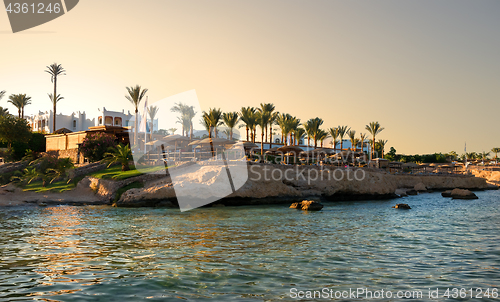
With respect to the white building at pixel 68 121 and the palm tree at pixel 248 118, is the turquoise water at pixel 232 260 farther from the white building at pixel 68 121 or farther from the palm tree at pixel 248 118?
the white building at pixel 68 121

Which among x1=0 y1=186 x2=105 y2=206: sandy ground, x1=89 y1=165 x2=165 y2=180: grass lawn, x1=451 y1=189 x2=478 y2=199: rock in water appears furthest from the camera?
x1=451 y1=189 x2=478 y2=199: rock in water

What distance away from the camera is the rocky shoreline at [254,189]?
28.9 m

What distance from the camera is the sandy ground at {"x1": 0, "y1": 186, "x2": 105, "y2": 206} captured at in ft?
93.1

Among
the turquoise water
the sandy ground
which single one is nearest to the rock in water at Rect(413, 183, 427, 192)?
the turquoise water

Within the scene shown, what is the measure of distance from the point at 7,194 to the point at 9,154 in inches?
806

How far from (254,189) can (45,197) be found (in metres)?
18.0

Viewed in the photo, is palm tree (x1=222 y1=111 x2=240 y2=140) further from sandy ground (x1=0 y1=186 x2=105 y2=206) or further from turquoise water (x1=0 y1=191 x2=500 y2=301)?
turquoise water (x1=0 y1=191 x2=500 y2=301)

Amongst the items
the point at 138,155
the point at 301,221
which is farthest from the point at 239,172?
the point at 138,155

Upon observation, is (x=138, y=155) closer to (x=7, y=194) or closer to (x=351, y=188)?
(x=7, y=194)

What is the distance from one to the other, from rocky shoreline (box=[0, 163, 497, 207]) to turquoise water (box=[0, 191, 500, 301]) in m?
11.1

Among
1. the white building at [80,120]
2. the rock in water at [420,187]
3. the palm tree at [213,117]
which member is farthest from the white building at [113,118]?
the rock in water at [420,187]

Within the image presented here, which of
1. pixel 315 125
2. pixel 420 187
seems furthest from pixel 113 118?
pixel 420 187

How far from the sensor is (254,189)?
31.5 meters

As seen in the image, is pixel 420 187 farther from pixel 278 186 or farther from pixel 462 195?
pixel 278 186
